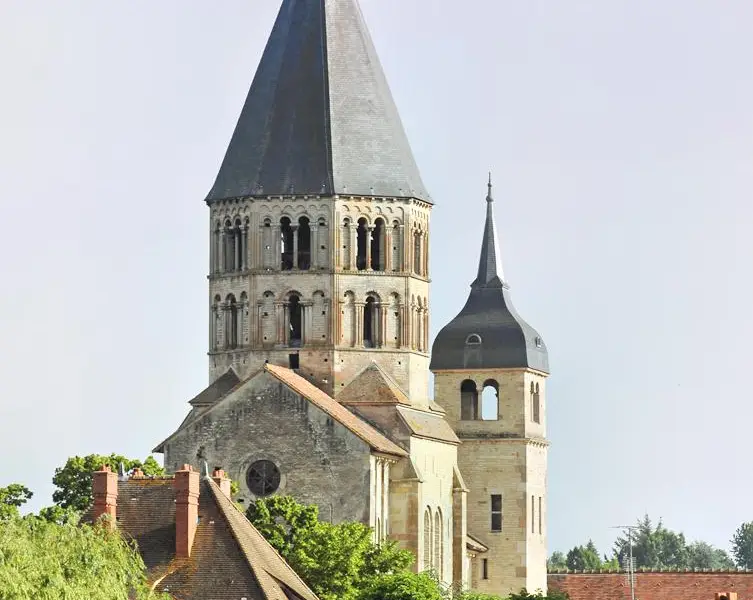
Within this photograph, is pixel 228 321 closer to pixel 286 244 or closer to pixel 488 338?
pixel 286 244

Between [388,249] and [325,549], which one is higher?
[388,249]

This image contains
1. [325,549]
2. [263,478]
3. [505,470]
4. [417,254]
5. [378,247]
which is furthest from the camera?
[505,470]

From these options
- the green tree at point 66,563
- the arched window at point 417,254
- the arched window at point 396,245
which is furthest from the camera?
the arched window at point 417,254

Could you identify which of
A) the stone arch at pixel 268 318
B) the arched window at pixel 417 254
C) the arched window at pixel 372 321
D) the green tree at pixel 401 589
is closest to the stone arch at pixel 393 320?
the arched window at pixel 372 321

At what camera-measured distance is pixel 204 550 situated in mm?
77625

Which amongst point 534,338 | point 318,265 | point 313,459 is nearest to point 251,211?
point 318,265

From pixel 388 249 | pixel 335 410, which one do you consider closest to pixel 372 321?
pixel 388 249

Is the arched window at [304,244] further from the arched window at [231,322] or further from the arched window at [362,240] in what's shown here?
the arched window at [231,322]

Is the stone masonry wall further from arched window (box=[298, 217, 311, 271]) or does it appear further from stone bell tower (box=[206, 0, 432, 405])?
arched window (box=[298, 217, 311, 271])

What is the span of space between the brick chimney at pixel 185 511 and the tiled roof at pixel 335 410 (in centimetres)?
2205

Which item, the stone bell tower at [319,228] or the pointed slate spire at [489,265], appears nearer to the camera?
the stone bell tower at [319,228]

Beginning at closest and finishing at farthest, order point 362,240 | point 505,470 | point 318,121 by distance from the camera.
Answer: point 362,240
point 318,121
point 505,470

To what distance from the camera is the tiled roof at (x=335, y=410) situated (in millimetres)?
100000

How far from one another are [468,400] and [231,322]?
1790cm
